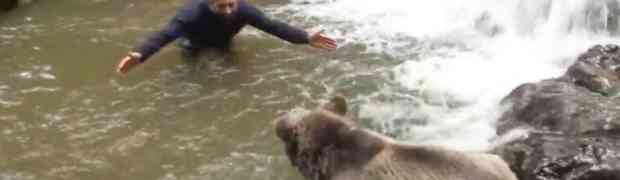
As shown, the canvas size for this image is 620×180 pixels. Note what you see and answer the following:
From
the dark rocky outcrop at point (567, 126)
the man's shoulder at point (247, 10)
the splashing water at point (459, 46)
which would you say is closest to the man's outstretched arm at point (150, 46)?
the man's shoulder at point (247, 10)

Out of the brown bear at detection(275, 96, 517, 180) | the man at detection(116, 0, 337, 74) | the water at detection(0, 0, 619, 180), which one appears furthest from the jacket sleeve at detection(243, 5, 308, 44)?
the brown bear at detection(275, 96, 517, 180)

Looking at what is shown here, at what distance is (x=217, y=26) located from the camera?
24.8ft

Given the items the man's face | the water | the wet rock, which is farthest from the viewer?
the wet rock

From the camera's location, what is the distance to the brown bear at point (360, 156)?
390 cm

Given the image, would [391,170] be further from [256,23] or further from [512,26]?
[512,26]

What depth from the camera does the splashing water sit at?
656cm

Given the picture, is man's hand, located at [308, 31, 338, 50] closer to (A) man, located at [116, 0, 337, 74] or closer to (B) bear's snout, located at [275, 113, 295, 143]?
(A) man, located at [116, 0, 337, 74]

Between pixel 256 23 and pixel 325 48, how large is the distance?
646 mm

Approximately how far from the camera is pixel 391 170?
392cm

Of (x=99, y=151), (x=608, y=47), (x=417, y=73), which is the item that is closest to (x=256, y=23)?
(x=417, y=73)

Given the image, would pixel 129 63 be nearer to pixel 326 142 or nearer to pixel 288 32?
pixel 288 32

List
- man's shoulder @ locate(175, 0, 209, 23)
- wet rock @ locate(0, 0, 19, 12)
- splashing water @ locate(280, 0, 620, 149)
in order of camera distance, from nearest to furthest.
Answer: splashing water @ locate(280, 0, 620, 149), man's shoulder @ locate(175, 0, 209, 23), wet rock @ locate(0, 0, 19, 12)

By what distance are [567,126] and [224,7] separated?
9.63 ft

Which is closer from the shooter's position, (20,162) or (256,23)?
(20,162)
